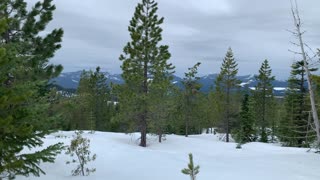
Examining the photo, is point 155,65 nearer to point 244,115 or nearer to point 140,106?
point 140,106

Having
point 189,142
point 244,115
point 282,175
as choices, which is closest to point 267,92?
point 244,115

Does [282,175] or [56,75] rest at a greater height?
[56,75]

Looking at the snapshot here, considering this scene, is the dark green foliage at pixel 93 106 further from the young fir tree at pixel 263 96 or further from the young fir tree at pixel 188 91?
the young fir tree at pixel 263 96

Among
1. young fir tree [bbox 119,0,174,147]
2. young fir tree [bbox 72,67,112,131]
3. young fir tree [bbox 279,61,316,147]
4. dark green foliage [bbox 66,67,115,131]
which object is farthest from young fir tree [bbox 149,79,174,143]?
young fir tree [bbox 72,67,112,131]

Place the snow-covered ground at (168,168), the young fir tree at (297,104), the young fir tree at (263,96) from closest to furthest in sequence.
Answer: the snow-covered ground at (168,168)
the young fir tree at (297,104)
the young fir tree at (263,96)

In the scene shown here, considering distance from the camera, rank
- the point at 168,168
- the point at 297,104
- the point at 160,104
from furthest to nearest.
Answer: the point at 297,104 < the point at 160,104 < the point at 168,168

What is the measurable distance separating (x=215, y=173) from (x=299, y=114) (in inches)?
979

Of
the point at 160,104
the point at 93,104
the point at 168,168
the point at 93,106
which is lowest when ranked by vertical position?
the point at 168,168

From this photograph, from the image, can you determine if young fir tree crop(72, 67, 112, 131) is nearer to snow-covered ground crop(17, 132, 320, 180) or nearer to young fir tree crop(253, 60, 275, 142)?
young fir tree crop(253, 60, 275, 142)


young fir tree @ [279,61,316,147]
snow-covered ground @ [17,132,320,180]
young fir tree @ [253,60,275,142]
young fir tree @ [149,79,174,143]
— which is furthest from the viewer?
young fir tree @ [253,60,275,142]

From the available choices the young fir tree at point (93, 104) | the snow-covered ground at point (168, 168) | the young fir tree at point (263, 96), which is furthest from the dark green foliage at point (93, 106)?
the snow-covered ground at point (168, 168)

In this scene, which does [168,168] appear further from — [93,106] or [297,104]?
[93,106]

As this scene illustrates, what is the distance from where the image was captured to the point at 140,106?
89.6ft

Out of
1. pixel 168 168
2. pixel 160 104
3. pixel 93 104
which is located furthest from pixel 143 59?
pixel 93 104
